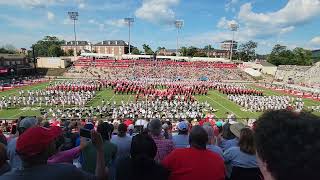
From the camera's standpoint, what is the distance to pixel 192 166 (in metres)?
3.33

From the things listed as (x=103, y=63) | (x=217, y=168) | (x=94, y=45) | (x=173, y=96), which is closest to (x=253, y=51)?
(x=94, y=45)

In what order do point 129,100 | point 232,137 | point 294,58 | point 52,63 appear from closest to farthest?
point 232,137, point 129,100, point 52,63, point 294,58

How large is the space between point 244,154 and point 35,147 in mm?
2492

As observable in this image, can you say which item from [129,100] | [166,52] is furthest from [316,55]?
[129,100]

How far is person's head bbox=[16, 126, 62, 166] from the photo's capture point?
2.49 metres

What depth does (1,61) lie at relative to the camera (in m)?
60.5

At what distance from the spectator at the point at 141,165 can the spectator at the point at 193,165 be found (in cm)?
16

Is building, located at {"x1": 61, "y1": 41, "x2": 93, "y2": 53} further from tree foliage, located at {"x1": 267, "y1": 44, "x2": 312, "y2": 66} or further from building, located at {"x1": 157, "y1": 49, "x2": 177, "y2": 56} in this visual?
tree foliage, located at {"x1": 267, "y1": 44, "x2": 312, "y2": 66}

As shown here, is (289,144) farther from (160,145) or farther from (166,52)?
(166,52)

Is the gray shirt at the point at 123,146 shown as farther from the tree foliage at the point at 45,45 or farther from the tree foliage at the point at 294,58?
the tree foliage at the point at 45,45

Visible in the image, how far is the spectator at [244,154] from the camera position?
3988 mm

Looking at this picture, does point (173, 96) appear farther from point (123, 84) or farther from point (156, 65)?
point (156, 65)

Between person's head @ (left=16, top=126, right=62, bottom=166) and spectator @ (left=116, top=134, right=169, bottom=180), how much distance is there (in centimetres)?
86

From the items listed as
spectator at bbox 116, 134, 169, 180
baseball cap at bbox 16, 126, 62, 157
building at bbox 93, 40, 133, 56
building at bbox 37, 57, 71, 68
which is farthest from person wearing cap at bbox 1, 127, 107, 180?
building at bbox 93, 40, 133, 56
